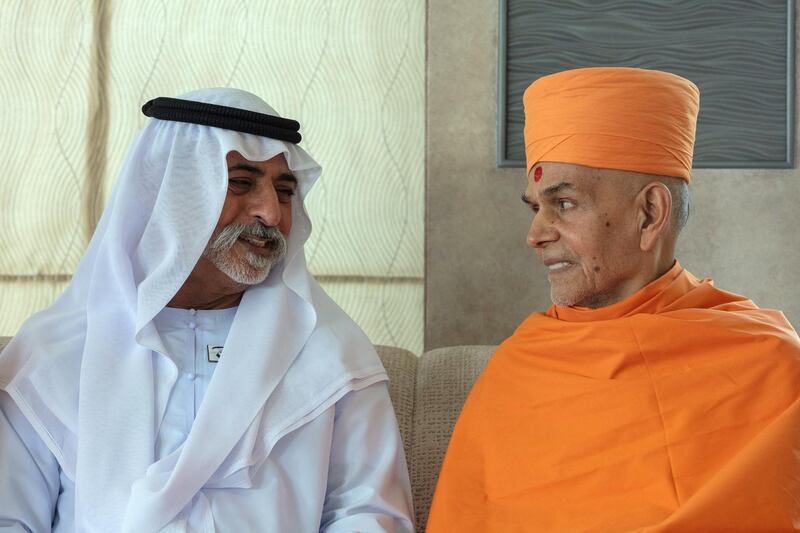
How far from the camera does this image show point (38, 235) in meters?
3.77

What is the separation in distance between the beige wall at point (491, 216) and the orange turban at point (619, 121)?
1174 mm

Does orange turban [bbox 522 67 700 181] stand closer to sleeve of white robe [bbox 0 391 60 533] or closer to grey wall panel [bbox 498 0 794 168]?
grey wall panel [bbox 498 0 794 168]

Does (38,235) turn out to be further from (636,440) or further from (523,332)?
(636,440)

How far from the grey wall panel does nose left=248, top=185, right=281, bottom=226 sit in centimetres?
129

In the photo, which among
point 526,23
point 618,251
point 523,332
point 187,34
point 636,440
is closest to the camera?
point 636,440

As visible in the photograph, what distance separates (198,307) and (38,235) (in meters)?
1.76

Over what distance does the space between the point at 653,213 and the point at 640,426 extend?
508mm

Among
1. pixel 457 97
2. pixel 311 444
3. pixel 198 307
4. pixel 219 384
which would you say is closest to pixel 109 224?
pixel 198 307

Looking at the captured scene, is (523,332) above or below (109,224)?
below

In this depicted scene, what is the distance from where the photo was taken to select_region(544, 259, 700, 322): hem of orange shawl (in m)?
2.08

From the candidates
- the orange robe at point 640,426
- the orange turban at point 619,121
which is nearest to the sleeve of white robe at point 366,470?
the orange robe at point 640,426

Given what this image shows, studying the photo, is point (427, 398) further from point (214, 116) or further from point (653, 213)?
point (214, 116)

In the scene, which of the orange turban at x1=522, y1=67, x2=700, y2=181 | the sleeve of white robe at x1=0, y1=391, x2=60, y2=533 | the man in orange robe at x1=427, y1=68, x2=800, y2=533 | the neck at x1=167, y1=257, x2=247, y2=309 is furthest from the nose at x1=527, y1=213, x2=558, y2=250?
the sleeve of white robe at x1=0, y1=391, x2=60, y2=533

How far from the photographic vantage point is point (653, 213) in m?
2.10
